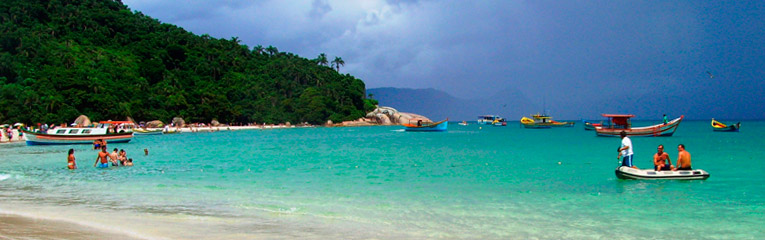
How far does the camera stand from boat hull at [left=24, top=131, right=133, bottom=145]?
152 feet

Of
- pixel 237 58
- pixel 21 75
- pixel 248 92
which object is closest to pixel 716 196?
pixel 21 75

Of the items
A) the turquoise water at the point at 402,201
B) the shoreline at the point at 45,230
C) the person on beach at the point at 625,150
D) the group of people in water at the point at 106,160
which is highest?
the person on beach at the point at 625,150

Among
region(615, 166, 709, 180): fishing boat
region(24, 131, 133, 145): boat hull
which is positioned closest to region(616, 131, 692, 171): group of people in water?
region(615, 166, 709, 180): fishing boat

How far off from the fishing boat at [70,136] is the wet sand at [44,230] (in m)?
42.0

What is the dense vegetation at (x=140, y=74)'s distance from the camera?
91.6 meters

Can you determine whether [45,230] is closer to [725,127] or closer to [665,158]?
[665,158]

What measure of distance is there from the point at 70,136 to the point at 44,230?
44.3 metres

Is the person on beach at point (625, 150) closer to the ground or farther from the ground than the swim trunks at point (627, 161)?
farther from the ground

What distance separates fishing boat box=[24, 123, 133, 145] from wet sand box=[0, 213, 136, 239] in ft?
138

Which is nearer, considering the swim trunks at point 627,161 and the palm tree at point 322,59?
the swim trunks at point 627,161

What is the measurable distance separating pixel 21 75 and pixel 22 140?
4683 centimetres

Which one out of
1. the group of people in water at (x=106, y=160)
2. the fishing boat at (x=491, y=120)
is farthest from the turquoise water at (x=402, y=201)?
the fishing boat at (x=491, y=120)

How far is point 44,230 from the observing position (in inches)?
385

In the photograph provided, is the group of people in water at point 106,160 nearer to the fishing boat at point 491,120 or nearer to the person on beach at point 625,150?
the person on beach at point 625,150
